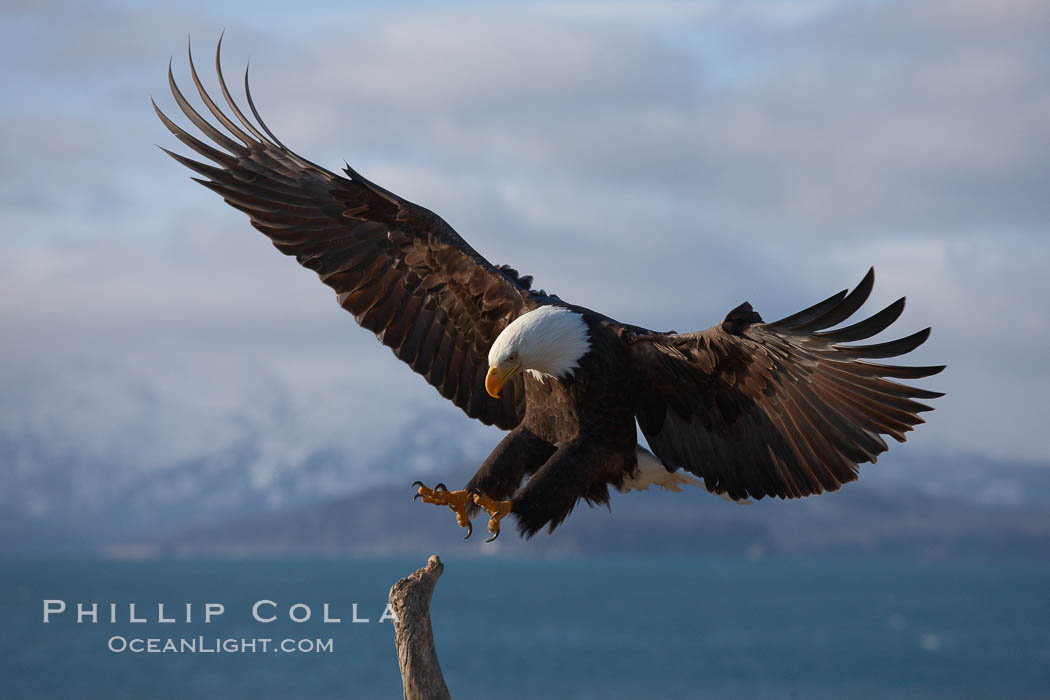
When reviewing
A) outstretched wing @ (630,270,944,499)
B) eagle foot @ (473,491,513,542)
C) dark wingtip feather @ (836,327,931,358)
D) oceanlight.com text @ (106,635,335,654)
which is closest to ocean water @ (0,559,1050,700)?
oceanlight.com text @ (106,635,335,654)

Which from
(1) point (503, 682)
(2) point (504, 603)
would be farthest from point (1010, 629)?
(1) point (503, 682)

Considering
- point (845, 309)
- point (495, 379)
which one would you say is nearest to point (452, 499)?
point (495, 379)

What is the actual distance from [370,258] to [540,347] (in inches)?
52.4

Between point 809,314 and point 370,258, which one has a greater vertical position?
point 370,258

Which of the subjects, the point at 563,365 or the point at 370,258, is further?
the point at 370,258

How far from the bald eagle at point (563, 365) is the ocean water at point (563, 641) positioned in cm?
3036

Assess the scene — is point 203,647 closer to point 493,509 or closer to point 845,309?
point 493,509

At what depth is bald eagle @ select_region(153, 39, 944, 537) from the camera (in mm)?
5809

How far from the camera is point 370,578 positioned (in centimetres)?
11612

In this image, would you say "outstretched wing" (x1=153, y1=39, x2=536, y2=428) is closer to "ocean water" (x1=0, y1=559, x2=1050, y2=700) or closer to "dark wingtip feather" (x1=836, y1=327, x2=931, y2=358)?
"dark wingtip feather" (x1=836, y1=327, x2=931, y2=358)

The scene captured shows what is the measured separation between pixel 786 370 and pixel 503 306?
59.3 inches

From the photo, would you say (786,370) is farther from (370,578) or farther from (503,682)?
(370,578)

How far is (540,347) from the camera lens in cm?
591

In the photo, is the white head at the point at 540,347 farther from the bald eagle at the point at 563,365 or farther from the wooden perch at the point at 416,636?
the wooden perch at the point at 416,636
